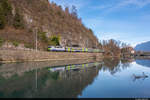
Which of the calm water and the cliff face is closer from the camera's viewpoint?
the calm water

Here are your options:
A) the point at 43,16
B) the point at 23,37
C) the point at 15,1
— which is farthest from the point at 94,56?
the point at 15,1

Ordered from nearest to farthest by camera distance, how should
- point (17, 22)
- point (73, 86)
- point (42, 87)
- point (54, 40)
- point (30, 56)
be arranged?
point (42, 87) → point (73, 86) → point (30, 56) → point (17, 22) → point (54, 40)

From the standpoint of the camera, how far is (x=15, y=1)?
4756cm

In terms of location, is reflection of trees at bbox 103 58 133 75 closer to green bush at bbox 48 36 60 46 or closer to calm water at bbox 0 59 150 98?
calm water at bbox 0 59 150 98

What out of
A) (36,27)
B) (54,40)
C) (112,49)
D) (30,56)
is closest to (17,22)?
(36,27)

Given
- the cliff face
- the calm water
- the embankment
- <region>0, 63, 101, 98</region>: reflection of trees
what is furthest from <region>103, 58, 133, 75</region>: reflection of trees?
the cliff face

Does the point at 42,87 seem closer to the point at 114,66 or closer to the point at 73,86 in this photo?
the point at 73,86

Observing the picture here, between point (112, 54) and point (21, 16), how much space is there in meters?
59.9

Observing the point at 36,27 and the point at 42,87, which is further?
the point at 36,27

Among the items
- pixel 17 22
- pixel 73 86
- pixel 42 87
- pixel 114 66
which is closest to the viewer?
pixel 42 87

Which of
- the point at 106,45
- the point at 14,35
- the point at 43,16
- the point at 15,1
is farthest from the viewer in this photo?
the point at 106,45

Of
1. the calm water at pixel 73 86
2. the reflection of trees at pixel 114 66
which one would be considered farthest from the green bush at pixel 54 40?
the calm water at pixel 73 86

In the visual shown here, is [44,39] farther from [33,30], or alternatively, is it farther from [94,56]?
A: [94,56]

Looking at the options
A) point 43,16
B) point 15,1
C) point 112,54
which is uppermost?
point 15,1
